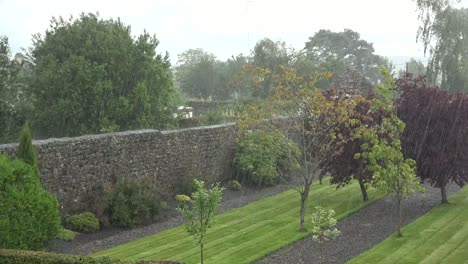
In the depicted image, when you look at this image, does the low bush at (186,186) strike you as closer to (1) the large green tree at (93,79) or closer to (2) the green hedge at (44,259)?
(1) the large green tree at (93,79)

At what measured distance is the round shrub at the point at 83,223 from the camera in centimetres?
1368

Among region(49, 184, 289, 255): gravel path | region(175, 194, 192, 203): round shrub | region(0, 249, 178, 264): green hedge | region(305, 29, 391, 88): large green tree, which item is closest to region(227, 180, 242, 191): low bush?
region(49, 184, 289, 255): gravel path

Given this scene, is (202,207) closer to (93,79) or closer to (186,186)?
(186,186)

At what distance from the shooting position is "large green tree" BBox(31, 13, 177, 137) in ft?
74.4

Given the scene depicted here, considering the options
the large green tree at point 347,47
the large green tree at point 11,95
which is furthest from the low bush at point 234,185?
the large green tree at point 347,47

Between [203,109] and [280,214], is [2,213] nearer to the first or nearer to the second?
[280,214]

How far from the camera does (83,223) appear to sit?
13.7 metres

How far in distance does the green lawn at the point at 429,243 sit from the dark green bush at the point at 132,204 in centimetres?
645

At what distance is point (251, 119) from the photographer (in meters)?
14.1

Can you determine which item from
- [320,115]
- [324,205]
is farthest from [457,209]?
[320,115]

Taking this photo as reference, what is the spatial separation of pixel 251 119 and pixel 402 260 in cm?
539

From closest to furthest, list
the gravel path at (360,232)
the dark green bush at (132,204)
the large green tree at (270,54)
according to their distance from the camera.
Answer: the gravel path at (360,232) → the dark green bush at (132,204) → the large green tree at (270,54)

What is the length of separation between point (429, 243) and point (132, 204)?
25.3ft

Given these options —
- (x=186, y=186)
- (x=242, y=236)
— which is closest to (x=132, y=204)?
(x=242, y=236)
